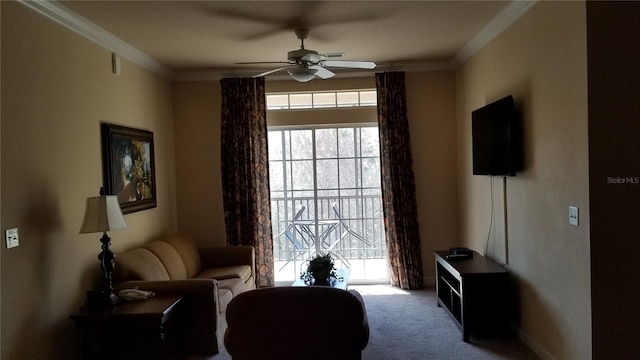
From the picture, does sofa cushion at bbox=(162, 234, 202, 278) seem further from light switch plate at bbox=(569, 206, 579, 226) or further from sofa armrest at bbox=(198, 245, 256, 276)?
light switch plate at bbox=(569, 206, 579, 226)

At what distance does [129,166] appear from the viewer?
418cm

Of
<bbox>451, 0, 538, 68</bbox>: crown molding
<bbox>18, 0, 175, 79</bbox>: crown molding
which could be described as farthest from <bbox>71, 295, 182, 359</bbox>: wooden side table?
<bbox>451, 0, 538, 68</bbox>: crown molding

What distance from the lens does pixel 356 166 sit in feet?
18.1

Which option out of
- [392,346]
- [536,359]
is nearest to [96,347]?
[392,346]

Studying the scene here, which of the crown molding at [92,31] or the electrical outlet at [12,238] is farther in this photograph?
the crown molding at [92,31]

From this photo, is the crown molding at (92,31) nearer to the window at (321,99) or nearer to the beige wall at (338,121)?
the beige wall at (338,121)

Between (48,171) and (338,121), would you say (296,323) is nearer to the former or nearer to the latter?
(48,171)

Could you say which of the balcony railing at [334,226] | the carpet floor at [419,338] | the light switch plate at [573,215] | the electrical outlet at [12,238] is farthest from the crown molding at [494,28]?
the electrical outlet at [12,238]

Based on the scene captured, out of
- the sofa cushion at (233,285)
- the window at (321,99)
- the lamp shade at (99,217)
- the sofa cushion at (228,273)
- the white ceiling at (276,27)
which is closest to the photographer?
the lamp shade at (99,217)

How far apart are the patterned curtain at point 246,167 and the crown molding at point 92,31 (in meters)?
0.98

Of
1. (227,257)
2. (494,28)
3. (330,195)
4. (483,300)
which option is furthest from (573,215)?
(227,257)

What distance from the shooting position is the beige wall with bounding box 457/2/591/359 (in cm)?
264

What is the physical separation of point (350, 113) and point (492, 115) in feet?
6.68

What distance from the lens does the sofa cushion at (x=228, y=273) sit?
4367 mm
